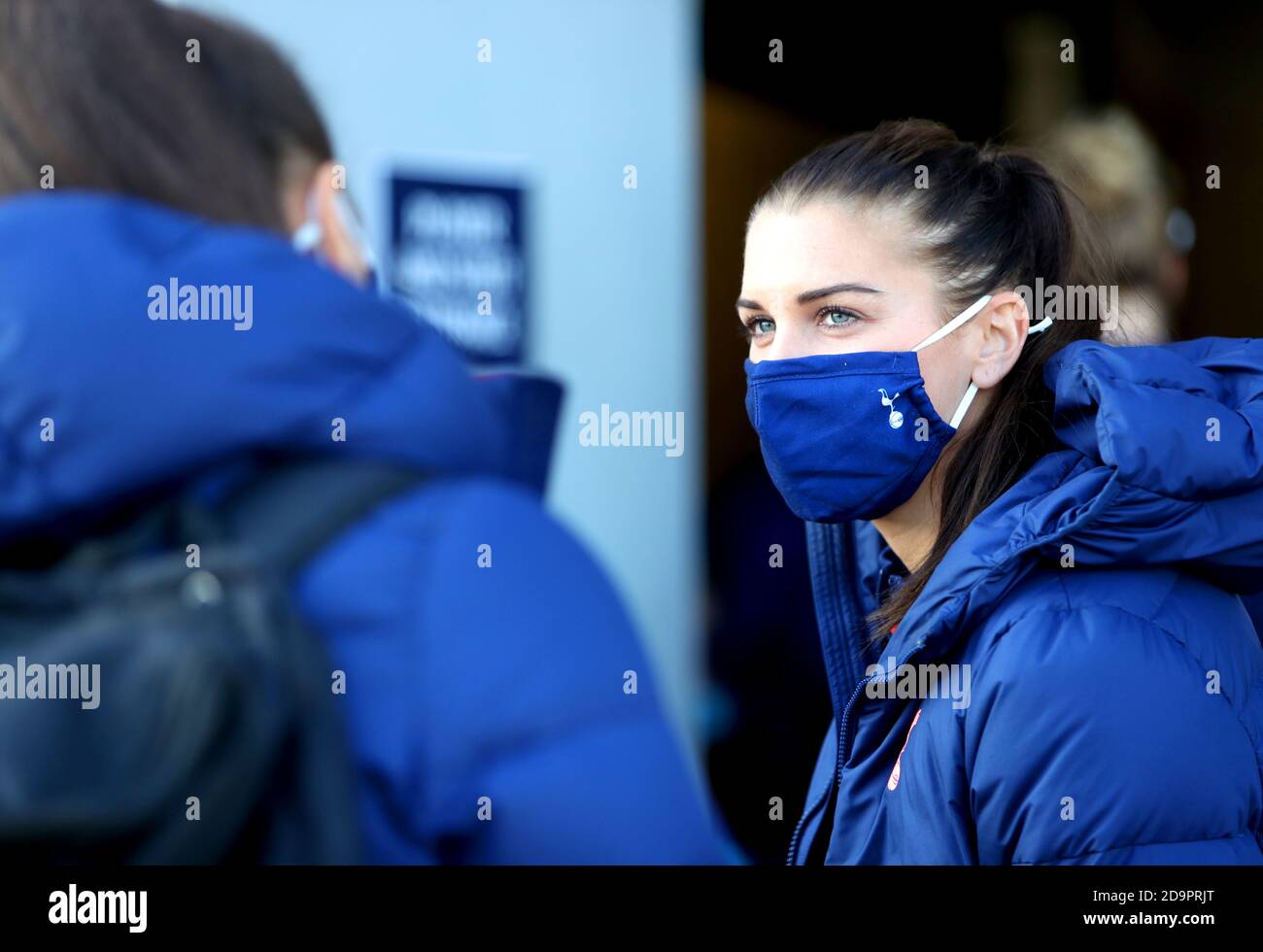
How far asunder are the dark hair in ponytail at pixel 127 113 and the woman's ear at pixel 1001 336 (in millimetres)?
1057

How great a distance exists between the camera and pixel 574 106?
4086mm

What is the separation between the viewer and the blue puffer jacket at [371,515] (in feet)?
3.05

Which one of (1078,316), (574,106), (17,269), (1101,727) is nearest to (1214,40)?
(574,106)

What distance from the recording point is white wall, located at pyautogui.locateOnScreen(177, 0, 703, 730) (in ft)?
12.8

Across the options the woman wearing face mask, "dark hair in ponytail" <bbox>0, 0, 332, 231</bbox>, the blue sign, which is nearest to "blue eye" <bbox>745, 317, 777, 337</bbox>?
the woman wearing face mask

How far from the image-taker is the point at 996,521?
5.12 ft

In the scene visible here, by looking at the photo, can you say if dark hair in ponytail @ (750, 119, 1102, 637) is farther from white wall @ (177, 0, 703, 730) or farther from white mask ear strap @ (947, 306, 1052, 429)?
white wall @ (177, 0, 703, 730)

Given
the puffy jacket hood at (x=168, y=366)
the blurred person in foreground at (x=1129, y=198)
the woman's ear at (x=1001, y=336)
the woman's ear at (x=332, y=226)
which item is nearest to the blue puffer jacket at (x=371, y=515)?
the puffy jacket hood at (x=168, y=366)

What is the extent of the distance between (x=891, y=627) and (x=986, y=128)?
3.92 meters

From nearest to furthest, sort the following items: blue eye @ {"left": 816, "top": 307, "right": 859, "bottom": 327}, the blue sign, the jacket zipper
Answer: the jacket zipper, blue eye @ {"left": 816, "top": 307, "right": 859, "bottom": 327}, the blue sign

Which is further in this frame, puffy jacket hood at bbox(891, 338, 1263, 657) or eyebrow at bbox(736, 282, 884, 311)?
eyebrow at bbox(736, 282, 884, 311)

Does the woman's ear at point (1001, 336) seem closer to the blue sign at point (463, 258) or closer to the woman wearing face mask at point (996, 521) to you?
the woman wearing face mask at point (996, 521)

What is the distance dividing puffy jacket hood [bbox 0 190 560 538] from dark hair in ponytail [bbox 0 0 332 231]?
49 millimetres

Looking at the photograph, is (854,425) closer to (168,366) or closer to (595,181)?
(168,366)
